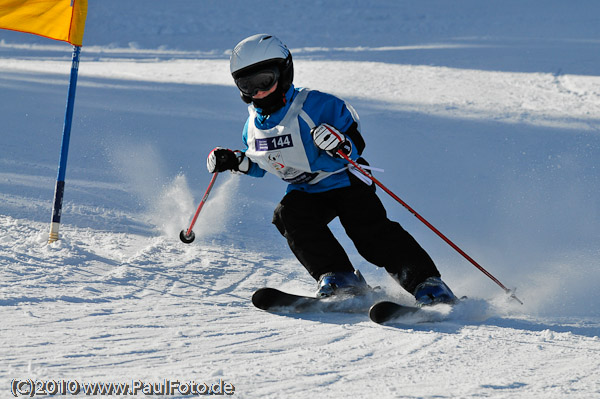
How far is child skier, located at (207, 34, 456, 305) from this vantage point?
344 centimetres

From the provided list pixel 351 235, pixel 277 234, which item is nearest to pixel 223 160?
pixel 351 235

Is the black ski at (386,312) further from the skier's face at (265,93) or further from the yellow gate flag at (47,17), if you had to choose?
the yellow gate flag at (47,17)

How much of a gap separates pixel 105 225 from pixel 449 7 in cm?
1638

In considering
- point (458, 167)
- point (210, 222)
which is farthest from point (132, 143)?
point (458, 167)

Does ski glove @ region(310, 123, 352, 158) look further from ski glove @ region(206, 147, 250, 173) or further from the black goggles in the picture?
ski glove @ region(206, 147, 250, 173)

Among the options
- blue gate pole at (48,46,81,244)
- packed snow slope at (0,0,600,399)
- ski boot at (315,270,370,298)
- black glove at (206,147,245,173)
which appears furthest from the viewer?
blue gate pole at (48,46,81,244)

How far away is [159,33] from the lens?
50.9ft

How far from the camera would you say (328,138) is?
3402 mm

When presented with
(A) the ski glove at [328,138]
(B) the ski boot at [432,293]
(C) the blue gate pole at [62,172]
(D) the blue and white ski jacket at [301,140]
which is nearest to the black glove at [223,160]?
(D) the blue and white ski jacket at [301,140]

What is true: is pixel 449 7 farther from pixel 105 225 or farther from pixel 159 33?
pixel 105 225

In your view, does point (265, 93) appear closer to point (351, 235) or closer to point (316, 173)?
point (316, 173)

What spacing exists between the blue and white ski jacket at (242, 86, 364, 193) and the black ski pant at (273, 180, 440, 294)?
90 millimetres

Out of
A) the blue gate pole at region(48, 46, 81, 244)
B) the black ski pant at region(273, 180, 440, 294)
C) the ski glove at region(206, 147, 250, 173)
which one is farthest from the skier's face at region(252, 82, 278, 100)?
the blue gate pole at region(48, 46, 81, 244)

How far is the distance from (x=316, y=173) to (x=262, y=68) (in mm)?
610
